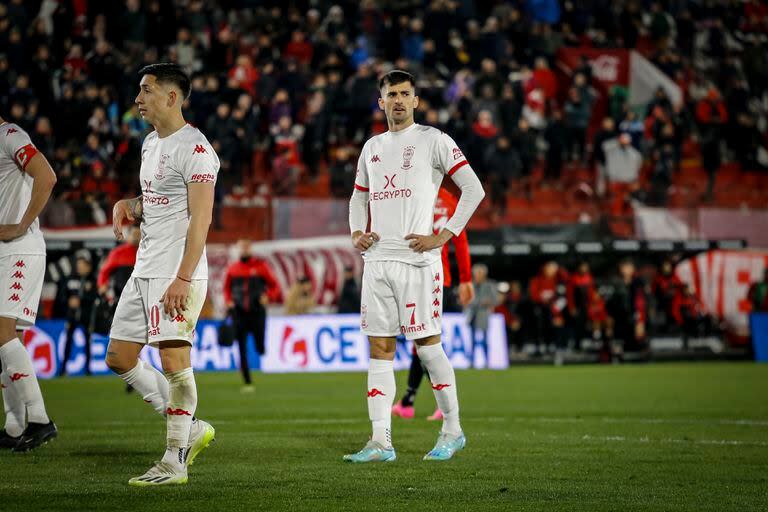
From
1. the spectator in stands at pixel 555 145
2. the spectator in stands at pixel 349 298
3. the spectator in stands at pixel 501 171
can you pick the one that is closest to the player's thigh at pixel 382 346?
the spectator in stands at pixel 349 298

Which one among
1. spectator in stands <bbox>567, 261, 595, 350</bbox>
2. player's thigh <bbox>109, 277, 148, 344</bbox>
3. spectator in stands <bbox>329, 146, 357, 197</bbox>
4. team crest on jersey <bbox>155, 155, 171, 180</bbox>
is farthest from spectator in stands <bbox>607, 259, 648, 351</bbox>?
team crest on jersey <bbox>155, 155, 171, 180</bbox>

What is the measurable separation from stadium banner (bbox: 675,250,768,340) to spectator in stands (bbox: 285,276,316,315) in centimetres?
829

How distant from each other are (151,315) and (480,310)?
1510cm

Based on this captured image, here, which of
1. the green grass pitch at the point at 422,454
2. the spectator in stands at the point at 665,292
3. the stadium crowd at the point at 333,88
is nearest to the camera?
the green grass pitch at the point at 422,454

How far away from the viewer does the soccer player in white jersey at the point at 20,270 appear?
8.21 metres

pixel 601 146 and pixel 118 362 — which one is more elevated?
pixel 601 146

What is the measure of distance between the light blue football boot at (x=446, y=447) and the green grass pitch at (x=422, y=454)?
11cm

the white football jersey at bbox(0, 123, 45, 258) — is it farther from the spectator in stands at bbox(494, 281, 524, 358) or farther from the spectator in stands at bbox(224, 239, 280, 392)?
the spectator in stands at bbox(494, 281, 524, 358)

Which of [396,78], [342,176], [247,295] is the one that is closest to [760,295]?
[342,176]

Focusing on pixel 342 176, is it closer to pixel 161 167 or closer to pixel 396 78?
pixel 396 78

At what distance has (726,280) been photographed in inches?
975

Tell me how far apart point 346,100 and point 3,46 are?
6904 millimetres

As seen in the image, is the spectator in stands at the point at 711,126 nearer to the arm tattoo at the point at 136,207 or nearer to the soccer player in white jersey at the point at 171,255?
the arm tattoo at the point at 136,207

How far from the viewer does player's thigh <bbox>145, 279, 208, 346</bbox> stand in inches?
266
